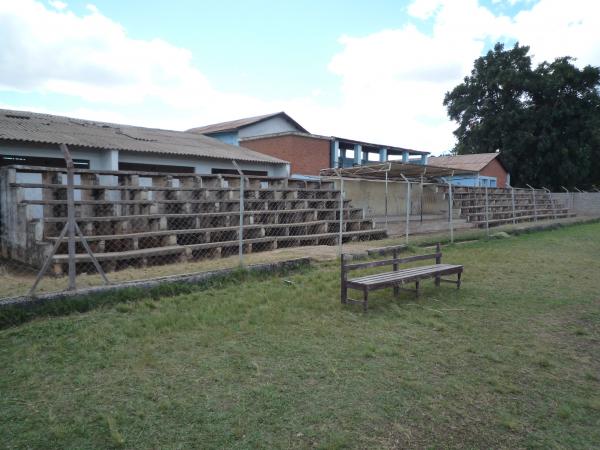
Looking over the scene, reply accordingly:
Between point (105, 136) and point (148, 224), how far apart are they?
10368mm

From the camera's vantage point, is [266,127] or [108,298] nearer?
[108,298]

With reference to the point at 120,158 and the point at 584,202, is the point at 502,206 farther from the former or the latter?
the point at 120,158

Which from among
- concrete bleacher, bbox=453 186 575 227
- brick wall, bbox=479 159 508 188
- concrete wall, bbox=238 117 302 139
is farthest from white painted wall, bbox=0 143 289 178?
brick wall, bbox=479 159 508 188

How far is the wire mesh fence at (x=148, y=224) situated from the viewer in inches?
280

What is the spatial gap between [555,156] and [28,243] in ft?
118

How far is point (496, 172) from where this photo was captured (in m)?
35.0

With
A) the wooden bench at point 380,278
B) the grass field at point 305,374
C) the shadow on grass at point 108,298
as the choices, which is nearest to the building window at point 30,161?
the shadow on grass at point 108,298

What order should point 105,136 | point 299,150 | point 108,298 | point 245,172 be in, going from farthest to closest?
point 299,150, point 245,172, point 105,136, point 108,298

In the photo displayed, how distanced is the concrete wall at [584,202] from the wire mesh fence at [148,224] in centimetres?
1867

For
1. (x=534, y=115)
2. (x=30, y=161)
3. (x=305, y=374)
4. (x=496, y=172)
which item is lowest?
(x=305, y=374)

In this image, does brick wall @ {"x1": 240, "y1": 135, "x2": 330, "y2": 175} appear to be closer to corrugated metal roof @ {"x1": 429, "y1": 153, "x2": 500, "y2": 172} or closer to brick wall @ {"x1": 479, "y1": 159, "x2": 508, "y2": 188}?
corrugated metal roof @ {"x1": 429, "y1": 153, "x2": 500, "y2": 172}

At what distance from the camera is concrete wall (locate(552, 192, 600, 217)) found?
91.2 ft

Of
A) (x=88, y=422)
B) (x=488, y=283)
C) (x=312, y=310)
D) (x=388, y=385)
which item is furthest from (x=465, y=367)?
(x=488, y=283)

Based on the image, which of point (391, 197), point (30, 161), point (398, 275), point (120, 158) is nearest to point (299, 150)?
point (391, 197)
